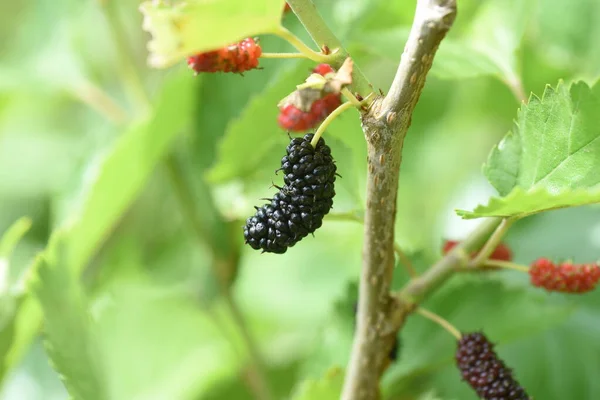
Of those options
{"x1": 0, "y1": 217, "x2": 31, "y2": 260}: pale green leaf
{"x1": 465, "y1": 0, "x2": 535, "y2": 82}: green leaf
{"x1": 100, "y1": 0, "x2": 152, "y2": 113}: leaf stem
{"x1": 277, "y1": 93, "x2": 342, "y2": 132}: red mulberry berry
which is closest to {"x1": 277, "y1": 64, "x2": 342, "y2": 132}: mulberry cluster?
{"x1": 277, "y1": 93, "x2": 342, "y2": 132}: red mulberry berry

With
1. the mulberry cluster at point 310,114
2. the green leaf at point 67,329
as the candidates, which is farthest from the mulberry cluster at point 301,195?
the green leaf at point 67,329

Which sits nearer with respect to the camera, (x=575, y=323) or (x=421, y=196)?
(x=575, y=323)

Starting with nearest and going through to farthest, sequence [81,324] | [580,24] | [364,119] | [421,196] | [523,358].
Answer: [364,119]
[81,324]
[523,358]
[580,24]
[421,196]

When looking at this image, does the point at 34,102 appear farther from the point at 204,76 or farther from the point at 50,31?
the point at 204,76

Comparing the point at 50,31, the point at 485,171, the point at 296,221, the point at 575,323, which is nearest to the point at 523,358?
the point at 575,323

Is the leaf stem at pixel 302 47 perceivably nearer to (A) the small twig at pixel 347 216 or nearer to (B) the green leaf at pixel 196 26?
(B) the green leaf at pixel 196 26

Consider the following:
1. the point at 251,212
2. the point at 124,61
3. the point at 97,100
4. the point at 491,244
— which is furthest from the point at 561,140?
the point at 97,100

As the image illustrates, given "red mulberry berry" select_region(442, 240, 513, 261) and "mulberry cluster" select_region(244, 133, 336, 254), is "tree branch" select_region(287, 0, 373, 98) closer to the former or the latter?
"mulberry cluster" select_region(244, 133, 336, 254)
